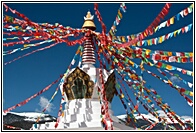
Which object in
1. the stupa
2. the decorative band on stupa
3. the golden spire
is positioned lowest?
the stupa

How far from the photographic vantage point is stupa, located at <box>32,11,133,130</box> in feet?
34.9

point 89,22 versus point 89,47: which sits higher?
point 89,22

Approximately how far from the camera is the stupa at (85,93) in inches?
419

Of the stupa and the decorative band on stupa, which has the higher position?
the decorative band on stupa

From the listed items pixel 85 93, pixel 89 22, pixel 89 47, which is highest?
pixel 89 22

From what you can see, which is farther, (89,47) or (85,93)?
(89,47)

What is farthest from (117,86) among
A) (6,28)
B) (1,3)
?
(1,3)

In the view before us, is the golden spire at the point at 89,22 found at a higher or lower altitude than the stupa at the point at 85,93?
higher

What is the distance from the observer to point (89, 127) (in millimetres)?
10062

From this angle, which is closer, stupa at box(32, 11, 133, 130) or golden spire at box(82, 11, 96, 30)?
stupa at box(32, 11, 133, 130)

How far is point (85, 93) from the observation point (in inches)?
445

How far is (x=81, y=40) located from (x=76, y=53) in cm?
67

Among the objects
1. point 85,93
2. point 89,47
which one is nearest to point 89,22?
point 89,47

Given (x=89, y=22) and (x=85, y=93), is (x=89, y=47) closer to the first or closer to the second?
(x=89, y=22)
